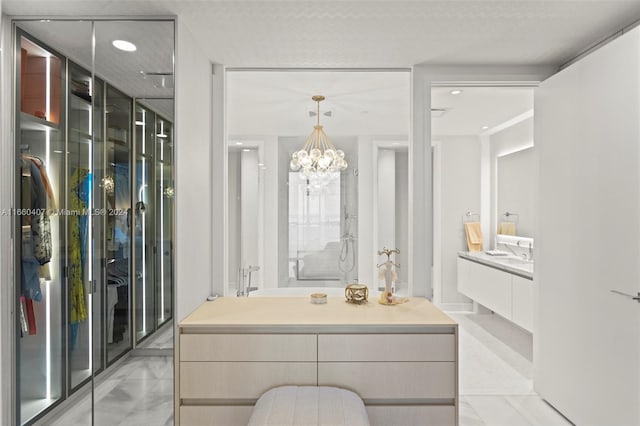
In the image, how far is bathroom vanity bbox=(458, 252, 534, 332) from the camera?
359 centimetres

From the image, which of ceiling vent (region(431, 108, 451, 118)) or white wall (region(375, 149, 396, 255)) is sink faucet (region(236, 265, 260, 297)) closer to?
white wall (region(375, 149, 396, 255))

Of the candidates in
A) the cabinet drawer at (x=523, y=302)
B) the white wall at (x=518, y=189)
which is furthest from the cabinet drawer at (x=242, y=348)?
the white wall at (x=518, y=189)

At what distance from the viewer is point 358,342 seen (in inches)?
79.7

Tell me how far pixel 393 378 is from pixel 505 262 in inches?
106

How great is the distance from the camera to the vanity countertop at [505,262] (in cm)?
364

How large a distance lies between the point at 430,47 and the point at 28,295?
279cm

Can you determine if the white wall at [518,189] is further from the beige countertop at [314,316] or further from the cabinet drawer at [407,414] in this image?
the cabinet drawer at [407,414]

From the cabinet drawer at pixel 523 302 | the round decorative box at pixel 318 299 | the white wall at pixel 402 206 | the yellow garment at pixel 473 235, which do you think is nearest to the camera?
the round decorative box at pixel 318 299

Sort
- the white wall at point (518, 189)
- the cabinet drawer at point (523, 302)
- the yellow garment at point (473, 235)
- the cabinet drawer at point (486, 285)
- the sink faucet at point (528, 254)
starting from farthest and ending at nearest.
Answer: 1. the yellow garment at point (473, 235)
2. the white wall at point (518, 189)
3. the sink faucet at point (528, 254)
4. the cabinet drawer at point (486, 285)
5. the cabinet drawer at point (523, 302)

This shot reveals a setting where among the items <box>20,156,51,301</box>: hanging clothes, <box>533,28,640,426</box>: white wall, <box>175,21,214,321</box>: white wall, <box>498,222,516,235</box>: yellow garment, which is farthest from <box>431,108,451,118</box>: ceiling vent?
<box>20,156,51,301</box>: hanging clothes

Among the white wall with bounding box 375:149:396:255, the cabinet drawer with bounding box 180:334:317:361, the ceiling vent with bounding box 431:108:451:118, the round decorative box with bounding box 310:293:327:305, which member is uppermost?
the ceiling vent with bounding box 431:108:451:118

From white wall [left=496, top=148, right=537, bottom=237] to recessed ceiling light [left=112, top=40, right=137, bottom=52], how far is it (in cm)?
417

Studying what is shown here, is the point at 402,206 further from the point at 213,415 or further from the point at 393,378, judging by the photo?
the point at 213,415

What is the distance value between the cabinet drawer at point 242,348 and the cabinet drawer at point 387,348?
10cm
